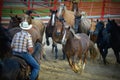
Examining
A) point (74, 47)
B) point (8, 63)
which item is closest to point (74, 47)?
point (74, 47)

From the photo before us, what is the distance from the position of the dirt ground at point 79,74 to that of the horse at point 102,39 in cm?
44

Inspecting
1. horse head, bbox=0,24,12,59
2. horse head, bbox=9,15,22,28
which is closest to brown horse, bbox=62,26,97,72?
horse head, bbox=9,15,22,28

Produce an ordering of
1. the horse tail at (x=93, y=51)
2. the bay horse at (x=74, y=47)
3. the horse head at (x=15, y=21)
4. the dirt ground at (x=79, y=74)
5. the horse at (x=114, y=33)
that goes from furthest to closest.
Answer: the horse at (x=114, y=33) < the horse tail at (x=93, y=51) < the horse head at (x=15, y=21) < the dirt ground at (x=79, y=74) < the bay horse at (x=74, y=47)

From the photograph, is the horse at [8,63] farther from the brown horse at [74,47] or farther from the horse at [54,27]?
the horse at [54,27]

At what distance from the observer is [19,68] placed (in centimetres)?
700

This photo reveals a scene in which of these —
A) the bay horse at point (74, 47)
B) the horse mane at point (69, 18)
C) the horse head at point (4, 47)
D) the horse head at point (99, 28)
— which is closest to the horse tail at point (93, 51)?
the bay horse at point (74, 47)

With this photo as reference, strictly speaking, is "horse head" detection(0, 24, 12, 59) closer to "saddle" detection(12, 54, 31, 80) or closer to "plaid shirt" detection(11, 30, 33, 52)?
"saddle" detection(12, 54, 31, 80)

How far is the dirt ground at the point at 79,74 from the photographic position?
10.0m

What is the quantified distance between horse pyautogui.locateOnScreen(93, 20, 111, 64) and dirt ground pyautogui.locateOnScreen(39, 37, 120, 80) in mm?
442

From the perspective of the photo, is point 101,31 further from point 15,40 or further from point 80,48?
point 15,40

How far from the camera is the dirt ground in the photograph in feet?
32.8

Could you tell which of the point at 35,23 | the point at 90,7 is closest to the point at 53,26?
the point at 35,23

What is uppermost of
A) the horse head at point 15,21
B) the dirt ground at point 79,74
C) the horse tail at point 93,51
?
the horse head at point 15,21

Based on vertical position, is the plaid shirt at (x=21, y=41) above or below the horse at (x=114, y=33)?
above
